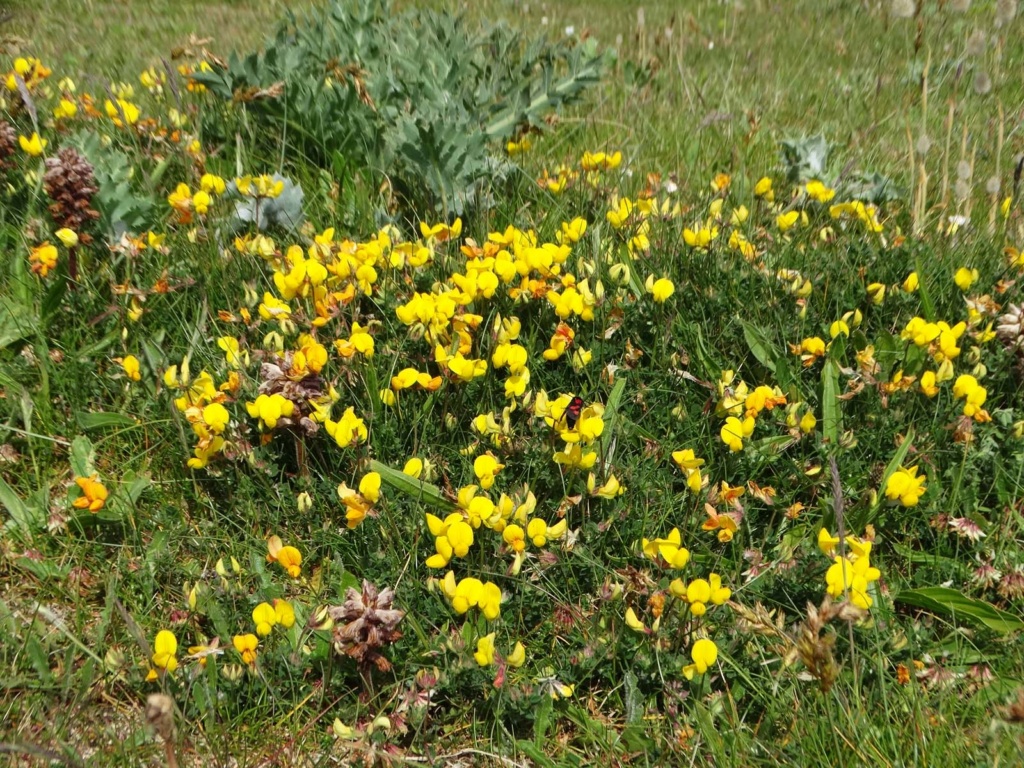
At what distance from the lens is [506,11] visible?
6.60 metres

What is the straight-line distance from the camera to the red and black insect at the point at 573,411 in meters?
2.24

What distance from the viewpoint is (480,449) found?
2260 mm

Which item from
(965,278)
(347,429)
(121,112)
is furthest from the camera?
(121,112)

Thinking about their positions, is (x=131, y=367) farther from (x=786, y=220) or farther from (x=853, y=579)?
(x=786, y=220)

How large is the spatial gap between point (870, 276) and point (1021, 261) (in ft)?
1.42

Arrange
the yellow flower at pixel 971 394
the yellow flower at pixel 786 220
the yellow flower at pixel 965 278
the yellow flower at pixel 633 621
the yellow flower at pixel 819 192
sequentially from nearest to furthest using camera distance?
the yellow flower at pixel 633 621
the yellow flower at pixel 971 394
the yellow flower at pixel 965 278
the yellow flower at pixel 786 220
the yellow flower at pixel 819 192

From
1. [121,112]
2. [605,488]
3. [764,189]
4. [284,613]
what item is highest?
[764,189]

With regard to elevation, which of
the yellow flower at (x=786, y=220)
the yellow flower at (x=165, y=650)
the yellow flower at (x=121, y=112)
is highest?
the yellow flower at (x=786, y=220)

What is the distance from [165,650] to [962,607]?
1758 millimetres

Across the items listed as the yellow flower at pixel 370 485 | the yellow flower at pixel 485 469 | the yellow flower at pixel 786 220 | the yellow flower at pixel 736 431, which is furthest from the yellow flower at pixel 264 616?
the yellow flower at pixel 786 220

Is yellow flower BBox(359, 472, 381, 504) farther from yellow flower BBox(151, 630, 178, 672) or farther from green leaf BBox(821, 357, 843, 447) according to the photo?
green leaf BBox(821, 357, 843, 447)

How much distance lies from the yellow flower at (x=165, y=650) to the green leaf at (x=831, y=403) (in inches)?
65.0

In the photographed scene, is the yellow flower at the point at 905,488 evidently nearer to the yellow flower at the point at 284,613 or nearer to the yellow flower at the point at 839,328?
the yellow flower at the point at 839,328

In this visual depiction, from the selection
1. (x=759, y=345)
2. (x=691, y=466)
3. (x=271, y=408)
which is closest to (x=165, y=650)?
(x=271, y=408)
